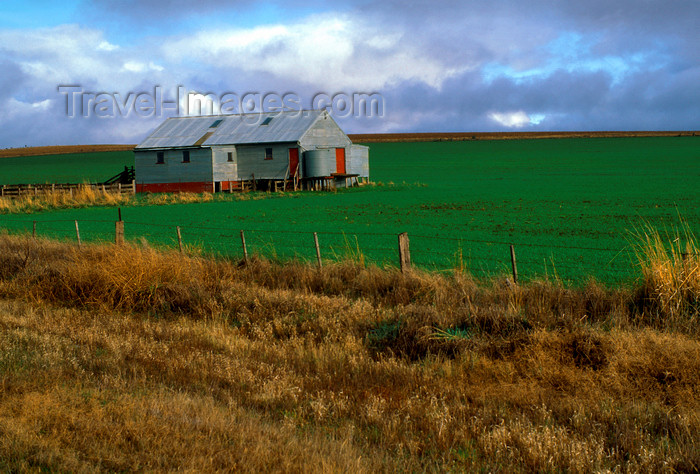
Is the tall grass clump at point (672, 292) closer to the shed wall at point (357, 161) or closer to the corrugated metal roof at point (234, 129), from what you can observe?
the corrugated metal roof at point (234, 129)

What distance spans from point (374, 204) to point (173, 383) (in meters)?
29.5

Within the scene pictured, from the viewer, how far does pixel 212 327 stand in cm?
909

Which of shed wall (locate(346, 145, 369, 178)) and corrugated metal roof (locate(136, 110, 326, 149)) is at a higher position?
corrugated metal roof (locate(136, 110, 326, 149))

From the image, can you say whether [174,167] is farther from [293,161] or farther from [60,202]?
[60,202]

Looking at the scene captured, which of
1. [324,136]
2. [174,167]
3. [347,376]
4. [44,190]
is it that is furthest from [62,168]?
[347,376]

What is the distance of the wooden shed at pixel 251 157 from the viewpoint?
49281 mm

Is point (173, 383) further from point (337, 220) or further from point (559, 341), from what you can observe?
point (337, 220)

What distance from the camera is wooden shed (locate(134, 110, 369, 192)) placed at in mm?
49281

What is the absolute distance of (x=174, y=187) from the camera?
50.2m

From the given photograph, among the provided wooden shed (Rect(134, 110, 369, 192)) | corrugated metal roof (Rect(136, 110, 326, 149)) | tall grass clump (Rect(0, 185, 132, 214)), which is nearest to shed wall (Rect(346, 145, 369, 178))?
wooden shed (Rect(134, 110, 369, 192))

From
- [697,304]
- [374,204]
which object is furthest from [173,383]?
[374,204]

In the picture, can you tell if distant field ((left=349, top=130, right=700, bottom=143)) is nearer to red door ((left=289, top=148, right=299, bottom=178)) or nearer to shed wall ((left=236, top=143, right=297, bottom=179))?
shed wall ((left=236, top=143, right=297, bottom=179))

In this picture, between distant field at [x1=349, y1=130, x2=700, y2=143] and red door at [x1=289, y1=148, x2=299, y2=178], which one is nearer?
red door at [x1=289, y1=148, x2=299, y2=178]

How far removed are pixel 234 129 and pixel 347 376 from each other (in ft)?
156
